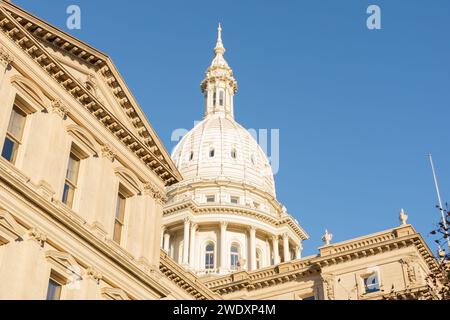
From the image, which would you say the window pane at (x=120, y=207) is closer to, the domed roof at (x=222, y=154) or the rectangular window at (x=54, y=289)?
the rectangular window at (x=54, y=289)

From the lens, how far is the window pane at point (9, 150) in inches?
1009

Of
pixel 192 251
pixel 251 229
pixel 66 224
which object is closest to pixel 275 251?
pixel 251 229

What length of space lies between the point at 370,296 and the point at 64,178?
2579 cm

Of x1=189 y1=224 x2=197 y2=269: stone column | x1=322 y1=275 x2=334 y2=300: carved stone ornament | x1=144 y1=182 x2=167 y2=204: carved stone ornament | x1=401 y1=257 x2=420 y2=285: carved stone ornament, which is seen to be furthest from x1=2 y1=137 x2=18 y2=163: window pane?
x1=189 y1=224 x2=197 y2=269: stone column

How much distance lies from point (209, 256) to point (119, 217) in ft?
170

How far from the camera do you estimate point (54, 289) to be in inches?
1035

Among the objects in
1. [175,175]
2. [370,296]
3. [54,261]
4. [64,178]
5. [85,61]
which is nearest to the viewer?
[54,261]

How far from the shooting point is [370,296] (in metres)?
46.5

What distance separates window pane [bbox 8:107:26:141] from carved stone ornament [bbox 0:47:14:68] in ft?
5.95

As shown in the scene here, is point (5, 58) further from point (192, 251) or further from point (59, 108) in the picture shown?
point (192, 251)

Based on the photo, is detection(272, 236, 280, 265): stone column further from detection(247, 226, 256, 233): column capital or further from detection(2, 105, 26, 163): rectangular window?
detection(2, 105, 26, 163): rectangular window
